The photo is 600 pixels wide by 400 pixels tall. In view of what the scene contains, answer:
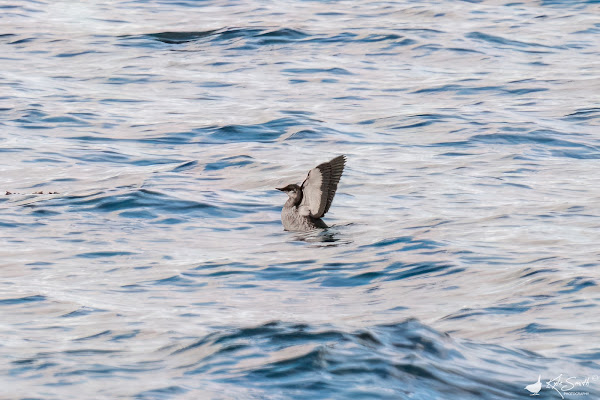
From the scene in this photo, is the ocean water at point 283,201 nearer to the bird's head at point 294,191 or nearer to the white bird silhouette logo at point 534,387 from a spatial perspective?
the white bird silhouette logo at point 534,387

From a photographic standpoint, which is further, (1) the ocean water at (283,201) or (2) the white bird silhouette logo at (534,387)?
(1) the ocean water at (283,201)

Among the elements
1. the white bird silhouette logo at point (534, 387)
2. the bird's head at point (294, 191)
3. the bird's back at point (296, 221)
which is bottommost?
the bird's back at point (296, 221)

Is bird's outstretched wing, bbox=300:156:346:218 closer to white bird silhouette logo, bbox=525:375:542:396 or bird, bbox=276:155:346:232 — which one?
bird, bbox=276:155:346:232

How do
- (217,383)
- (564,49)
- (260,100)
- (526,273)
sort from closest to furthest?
(217,383) → (526,273) → (260,100) → (564,49)

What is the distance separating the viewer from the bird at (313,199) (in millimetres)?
11531

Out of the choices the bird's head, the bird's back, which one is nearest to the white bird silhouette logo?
the bird's back

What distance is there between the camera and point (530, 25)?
25781mm

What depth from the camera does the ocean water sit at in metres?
7.05

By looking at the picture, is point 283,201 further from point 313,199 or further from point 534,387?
point 534,387

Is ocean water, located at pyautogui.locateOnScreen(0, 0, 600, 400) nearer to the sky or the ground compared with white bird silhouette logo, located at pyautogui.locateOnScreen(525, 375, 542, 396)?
nearer to the ground

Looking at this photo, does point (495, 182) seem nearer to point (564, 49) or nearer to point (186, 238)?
point (186, 238)

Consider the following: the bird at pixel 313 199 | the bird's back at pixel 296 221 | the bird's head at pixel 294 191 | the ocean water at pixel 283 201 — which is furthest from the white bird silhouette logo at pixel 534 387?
the bird's head at pixel 294 191

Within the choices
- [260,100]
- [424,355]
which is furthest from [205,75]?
[424,355]

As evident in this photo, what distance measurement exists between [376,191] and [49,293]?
5595 mm
